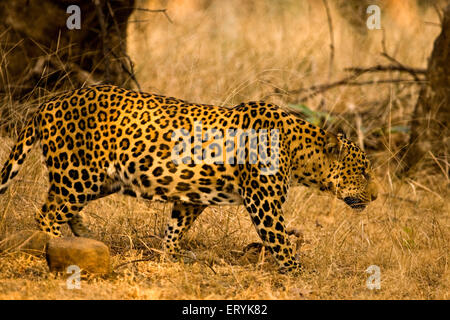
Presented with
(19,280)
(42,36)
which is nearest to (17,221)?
(19,280)

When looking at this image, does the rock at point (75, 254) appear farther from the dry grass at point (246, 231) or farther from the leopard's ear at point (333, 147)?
the leopard's ear at point (333, 147)

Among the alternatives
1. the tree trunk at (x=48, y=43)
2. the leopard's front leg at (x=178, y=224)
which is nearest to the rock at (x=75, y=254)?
the leopard's front leg at (x=178, y=224)

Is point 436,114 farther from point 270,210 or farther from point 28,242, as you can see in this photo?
point 28,242

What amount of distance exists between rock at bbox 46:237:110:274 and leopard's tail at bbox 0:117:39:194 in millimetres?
893

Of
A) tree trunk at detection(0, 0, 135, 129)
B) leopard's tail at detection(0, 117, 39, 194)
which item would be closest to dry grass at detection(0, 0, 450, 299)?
leopard's tail at detection(0, 117, 39, 194)

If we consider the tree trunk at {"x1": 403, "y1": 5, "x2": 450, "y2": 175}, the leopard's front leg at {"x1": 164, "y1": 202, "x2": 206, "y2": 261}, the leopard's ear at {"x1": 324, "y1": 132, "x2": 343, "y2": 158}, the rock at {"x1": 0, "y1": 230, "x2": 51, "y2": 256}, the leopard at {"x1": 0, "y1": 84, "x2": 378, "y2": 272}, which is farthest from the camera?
the tree trunk at {"x1": 403, "y1": 5, "x2": 450, "y2": 175}

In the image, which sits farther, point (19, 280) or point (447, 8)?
point (447, 8)

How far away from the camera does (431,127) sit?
9234mm

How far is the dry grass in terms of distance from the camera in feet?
17.9

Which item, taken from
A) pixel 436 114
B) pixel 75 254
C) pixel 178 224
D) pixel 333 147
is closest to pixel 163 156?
pixel 178 224

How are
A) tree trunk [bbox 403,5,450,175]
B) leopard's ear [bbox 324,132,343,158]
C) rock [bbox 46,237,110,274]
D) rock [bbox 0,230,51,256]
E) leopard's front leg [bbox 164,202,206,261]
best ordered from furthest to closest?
tree trunk [bbox 403,5,450,175] < leopard's front leg [bbox 164,202,206,261] < leopard's ear [bbox 324,132,343,158] < rock [bbox 0,230,51,256] < rock [bbox 46,237,110,274]

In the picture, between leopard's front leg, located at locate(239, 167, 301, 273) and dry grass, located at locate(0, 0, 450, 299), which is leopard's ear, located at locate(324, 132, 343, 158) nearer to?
leopard's front leg, located at locate(239, 167, 301, 273)
